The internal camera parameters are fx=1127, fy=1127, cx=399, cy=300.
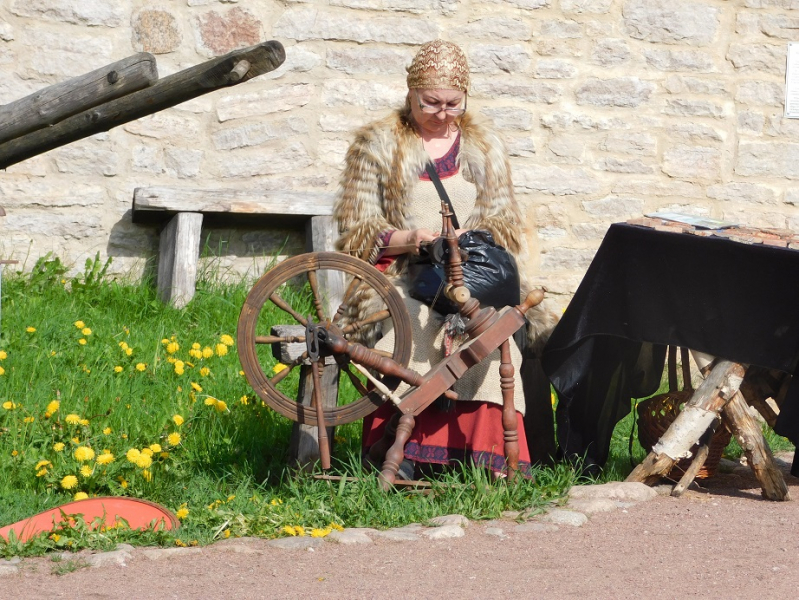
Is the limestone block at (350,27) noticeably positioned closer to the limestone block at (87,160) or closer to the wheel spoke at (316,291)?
the limestone block at (87,160)

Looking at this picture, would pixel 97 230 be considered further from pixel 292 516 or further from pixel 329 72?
pixel 292 516

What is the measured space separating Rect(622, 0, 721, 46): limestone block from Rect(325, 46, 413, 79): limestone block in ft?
4.58

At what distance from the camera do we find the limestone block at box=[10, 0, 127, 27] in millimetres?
6098

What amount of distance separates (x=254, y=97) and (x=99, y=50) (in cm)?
88

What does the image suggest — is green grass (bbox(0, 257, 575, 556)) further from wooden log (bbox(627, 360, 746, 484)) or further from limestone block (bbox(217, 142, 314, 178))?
limestone block (bbox(217, 142, 314, 178))

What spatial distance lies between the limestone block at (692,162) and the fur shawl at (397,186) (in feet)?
8.82

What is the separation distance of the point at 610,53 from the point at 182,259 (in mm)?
2827

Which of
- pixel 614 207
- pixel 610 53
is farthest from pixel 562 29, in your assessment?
pixel 614 207

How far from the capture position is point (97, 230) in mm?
6305

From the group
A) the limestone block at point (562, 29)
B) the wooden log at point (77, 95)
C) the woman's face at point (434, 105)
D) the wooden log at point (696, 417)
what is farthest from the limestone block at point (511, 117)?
the wooden log at point (77, 95)

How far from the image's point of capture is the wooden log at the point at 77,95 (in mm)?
2646

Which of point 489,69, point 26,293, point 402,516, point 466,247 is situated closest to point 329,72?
point 489,69

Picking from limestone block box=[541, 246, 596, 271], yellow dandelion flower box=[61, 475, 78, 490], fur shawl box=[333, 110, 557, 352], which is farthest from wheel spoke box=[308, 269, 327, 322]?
limestone block box=[541, 246, 596, 271]

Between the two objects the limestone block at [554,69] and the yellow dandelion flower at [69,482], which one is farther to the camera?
the limestone block at [554,69]
